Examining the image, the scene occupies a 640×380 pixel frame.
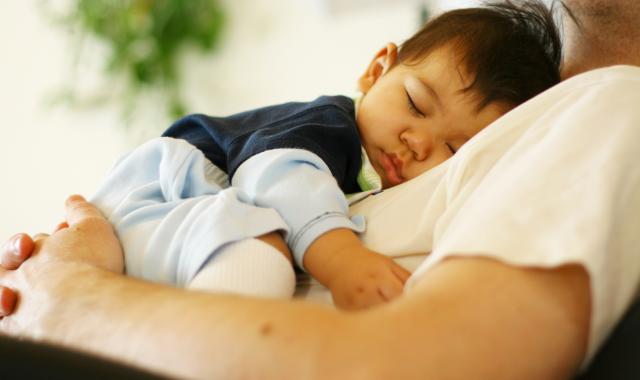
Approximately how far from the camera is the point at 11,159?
A: 3.20 m

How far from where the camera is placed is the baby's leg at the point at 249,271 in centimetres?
65

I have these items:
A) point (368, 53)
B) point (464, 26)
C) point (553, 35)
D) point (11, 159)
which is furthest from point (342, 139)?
point (11, 159)

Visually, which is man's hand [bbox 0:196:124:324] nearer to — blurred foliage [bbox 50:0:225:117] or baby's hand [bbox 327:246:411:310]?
baby's hand [bbox 327:246:411:310]

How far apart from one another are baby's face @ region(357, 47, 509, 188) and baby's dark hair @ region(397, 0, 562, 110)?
0.03 metres

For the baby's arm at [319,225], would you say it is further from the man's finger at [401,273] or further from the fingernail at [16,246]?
the fingernail at [16,246]

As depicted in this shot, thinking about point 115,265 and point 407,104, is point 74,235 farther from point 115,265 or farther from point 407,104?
point 407,104

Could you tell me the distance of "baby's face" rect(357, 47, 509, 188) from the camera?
3.37ft

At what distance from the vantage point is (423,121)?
3.38 ft

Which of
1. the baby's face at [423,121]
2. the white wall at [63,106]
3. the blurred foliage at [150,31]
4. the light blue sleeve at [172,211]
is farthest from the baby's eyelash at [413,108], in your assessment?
the blurred foliage at [150,31]

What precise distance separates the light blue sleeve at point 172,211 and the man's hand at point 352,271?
0.06m

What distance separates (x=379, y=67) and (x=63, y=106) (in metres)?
2.50

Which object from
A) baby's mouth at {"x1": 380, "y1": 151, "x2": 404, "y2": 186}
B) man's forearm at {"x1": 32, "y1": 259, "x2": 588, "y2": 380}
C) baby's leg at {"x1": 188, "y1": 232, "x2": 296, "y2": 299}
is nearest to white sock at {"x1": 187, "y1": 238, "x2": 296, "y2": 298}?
baby's leg at {"x1": 188, "y1": 232, "x2": 296, "y2": 299}

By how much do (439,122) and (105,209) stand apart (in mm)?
578

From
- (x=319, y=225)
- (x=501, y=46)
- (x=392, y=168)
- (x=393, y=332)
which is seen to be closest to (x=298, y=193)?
(x=319, y=225)
